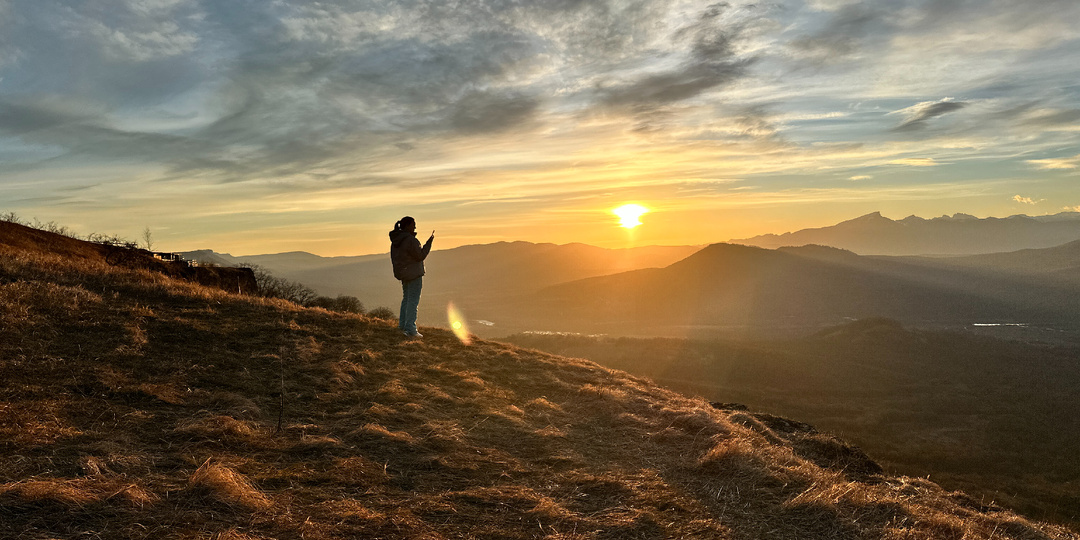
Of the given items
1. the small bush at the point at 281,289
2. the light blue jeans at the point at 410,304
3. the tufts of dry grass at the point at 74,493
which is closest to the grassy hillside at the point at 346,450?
the tufts of dry grass at the point at 74,493

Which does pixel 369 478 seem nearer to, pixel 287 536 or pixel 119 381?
pixel 287 536

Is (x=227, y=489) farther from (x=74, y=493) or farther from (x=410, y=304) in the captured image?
(x=410, y=304)

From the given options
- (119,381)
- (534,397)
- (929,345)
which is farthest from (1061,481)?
(929,345)

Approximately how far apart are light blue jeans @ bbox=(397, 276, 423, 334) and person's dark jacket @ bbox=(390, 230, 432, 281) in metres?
0.21

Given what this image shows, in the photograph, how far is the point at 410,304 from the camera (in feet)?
43.3

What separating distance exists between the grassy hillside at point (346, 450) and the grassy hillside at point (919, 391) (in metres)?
21.9

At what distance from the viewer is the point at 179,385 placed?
25.2ft

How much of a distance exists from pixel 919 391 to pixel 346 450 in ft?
243

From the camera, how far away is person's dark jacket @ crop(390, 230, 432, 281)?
496 inches

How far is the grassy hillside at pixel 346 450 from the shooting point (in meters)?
4.52

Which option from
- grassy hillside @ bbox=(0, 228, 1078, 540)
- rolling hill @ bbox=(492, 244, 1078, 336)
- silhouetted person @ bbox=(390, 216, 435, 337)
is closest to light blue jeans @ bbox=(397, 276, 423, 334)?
silhouetted person @ bbox=(390, 216, 435, 337)

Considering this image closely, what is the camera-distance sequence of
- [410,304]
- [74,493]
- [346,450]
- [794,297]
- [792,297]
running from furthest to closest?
[792,297]
[794,297]
[410,304]
[346,450]
[74,493]

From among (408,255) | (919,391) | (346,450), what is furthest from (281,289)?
(919,391)

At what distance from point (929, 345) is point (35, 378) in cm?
10466
